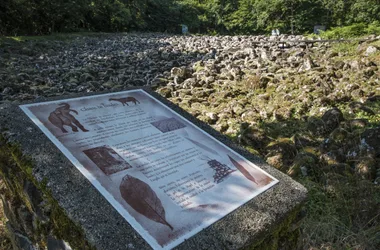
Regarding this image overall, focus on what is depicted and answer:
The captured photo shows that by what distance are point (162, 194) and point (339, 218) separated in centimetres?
166

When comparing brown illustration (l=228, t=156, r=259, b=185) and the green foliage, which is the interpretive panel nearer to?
brown illustration (l=228, t=156, r=259, b=185)

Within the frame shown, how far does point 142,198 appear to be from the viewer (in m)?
1.58

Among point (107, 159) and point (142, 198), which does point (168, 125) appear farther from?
point (142, 198)

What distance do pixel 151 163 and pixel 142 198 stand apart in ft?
0.92

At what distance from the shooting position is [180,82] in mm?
6586

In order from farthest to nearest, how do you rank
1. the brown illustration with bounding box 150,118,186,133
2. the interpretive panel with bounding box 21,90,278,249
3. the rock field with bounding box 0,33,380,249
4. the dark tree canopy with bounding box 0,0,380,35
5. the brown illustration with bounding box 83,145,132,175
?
the dark tree canopy with bounding box 0,0,380,35
the rock field with bounding box 0,33,380,249
the brown illustration with bounding box 150,118,186,133
the brown illustration with bounding box 83,145,132,175
the interpretive panel with bounding box 21,90,278,249

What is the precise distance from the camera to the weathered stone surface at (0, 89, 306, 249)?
141 centimetres

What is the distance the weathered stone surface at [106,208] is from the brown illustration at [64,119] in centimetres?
12

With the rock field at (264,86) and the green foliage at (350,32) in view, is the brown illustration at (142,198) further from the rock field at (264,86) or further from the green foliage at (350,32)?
the green foliage at (350,32)

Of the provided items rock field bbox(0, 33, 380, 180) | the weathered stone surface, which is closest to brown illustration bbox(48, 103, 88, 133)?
the weathered stone surface

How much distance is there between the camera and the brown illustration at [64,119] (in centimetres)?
195

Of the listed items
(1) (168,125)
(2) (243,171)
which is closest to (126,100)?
(1) (168,125)

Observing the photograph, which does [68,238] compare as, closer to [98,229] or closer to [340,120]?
[98,229]

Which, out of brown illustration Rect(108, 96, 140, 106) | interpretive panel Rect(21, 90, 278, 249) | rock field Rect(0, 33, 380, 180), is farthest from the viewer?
rock field Rect(0, 33, 380, 180)
